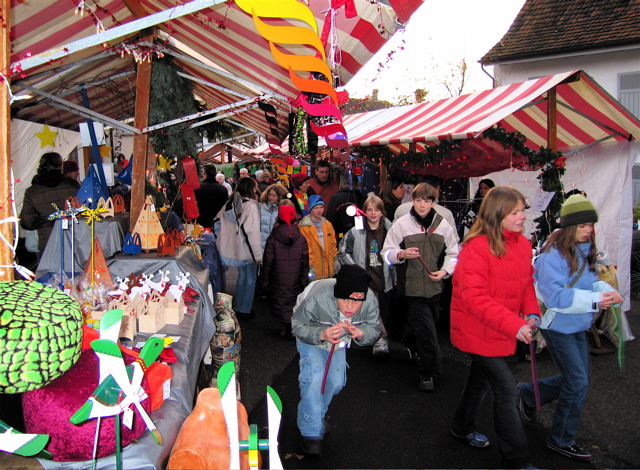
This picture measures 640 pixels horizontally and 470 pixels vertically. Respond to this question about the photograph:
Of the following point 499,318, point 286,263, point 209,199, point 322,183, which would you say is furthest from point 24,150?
point 499,318

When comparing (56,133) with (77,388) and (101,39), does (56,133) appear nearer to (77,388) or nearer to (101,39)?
(101,39)

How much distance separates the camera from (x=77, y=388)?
174 centimetres

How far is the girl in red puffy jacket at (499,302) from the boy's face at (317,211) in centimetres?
291

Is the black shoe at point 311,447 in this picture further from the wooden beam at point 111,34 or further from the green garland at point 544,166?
the green garland at point 544,166

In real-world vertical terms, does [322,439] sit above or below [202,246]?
below

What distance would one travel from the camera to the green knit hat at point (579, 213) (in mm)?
3318

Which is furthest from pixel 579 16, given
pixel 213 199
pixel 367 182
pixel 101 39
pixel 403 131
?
pixel 101 39

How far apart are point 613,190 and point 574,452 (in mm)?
5416

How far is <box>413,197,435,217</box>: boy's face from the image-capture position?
4477 millimetres

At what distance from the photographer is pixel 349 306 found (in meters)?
3.14

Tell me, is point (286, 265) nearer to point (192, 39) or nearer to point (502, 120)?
point (192, 39)

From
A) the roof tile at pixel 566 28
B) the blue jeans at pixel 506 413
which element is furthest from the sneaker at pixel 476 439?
the roof tile at pixel 566 28

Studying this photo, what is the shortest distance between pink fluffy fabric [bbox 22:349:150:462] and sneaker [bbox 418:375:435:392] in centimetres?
332

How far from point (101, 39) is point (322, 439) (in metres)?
2.91
